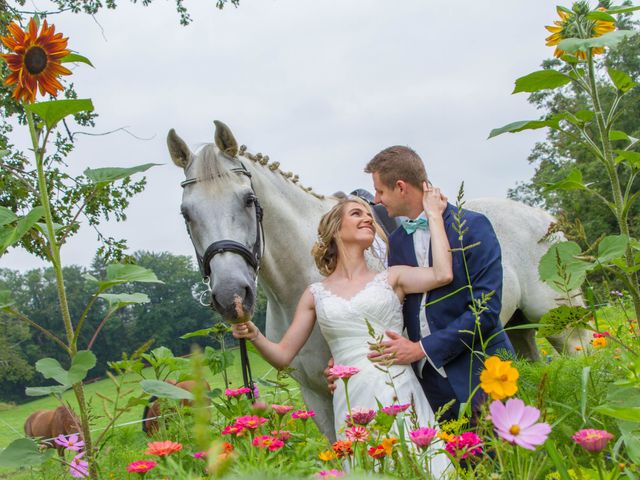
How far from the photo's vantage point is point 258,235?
3.71 meters

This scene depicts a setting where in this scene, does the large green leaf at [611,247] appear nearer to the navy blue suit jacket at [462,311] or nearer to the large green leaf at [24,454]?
the navy blue suit jacket at [462,311]

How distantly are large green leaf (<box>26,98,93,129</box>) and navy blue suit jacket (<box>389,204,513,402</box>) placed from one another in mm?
1935

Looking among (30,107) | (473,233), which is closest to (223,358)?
(473,233)

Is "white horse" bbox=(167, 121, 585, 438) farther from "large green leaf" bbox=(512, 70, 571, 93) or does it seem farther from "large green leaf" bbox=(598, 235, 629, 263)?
"large green leaf" bbox=(512, 70, 571, 93)

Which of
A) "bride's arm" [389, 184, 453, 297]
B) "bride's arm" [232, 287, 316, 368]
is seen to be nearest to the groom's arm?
"bride's arm" [389, 184, 453, 297]

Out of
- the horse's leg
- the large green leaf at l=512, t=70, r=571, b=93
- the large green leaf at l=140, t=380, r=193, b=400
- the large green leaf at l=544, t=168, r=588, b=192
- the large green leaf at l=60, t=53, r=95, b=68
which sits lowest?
the horse's leg

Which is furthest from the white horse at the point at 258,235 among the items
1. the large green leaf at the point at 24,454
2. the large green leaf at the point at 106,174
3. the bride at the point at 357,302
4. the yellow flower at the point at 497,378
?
the yellow flower at the point at 497,378

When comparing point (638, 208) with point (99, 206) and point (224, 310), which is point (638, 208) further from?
point (224, 310)

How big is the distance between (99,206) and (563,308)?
8231mm

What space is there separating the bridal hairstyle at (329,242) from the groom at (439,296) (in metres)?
0.26

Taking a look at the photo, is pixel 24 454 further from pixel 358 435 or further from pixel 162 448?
pixel 358 435

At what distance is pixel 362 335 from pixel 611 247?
1.76 metres

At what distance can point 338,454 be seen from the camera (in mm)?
1548

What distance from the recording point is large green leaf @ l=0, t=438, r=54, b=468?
211 cm
